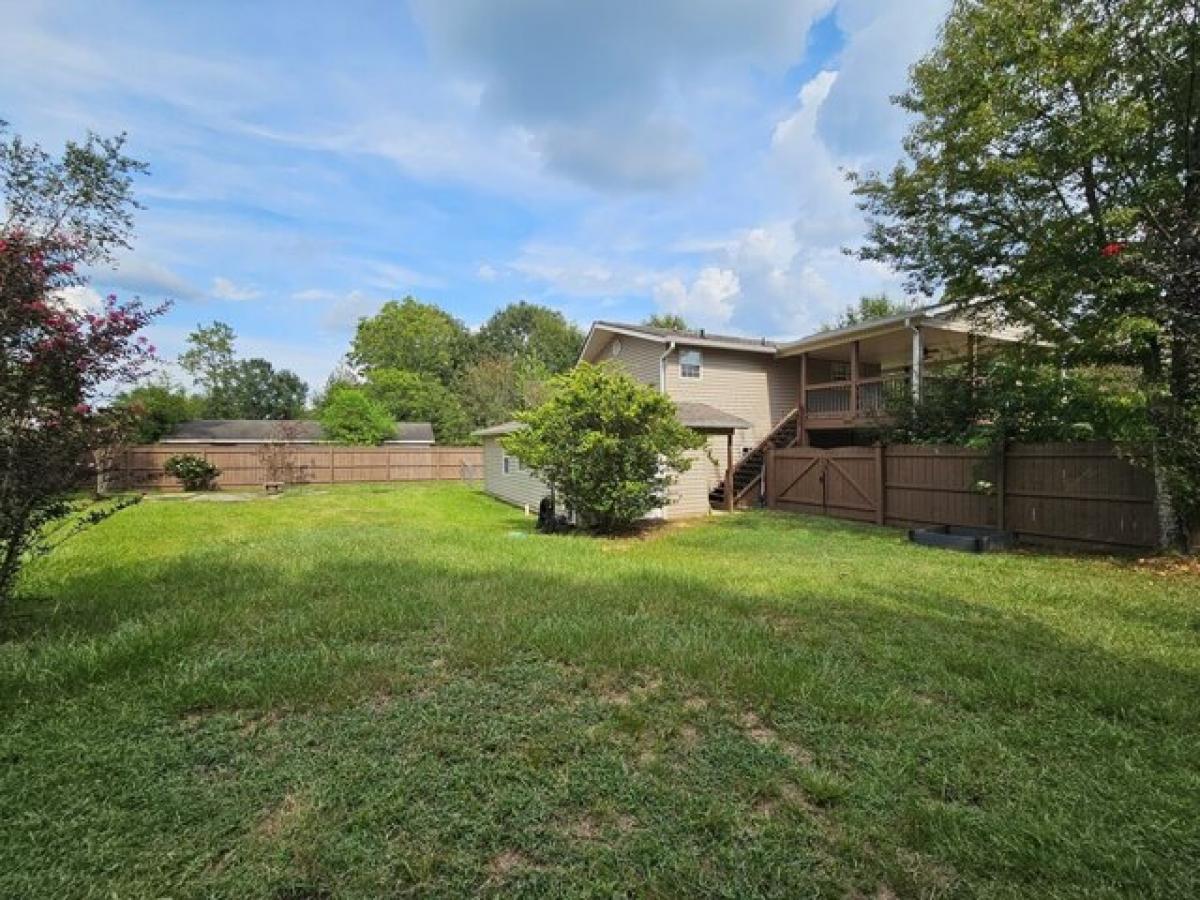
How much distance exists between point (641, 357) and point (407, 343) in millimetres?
35945

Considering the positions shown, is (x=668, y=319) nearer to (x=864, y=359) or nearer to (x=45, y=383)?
(x=864, y=359)

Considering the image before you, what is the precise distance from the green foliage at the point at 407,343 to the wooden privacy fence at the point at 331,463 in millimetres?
21862

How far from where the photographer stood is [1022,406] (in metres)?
9.54

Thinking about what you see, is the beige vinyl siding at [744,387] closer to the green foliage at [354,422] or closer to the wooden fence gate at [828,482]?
the wooden fence gate at [828,482]

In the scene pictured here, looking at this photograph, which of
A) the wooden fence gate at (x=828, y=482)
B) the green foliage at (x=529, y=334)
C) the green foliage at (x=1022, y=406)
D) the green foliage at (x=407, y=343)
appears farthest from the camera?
the green foliage at (x=529, y=334)

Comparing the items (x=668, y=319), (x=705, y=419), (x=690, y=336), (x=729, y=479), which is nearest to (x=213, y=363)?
(x=668, y=319)

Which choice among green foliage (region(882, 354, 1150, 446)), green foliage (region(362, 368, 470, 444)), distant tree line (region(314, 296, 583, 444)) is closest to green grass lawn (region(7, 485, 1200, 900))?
green foliage (region(882, 354, 1150, 446))

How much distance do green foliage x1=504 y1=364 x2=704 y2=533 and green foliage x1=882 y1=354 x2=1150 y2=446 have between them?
493 centimetres

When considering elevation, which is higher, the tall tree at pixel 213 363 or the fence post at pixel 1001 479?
the tall tree at pixel 213 363

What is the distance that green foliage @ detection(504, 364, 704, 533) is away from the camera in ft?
34.0

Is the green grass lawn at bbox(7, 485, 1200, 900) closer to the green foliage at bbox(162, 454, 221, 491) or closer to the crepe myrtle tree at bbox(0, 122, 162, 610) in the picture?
the crepe myrtle tree at bbox(0, 122, 162, 610)

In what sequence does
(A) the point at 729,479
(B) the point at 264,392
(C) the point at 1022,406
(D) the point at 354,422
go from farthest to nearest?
(B) the point at 264,392 < (D) the point at 354,422 < (A) the point at 729,479 < (C) the point at 1022,406

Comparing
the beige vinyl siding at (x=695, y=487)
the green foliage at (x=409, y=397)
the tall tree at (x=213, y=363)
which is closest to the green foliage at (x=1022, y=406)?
the beige vinyl siding at (x=695, y=487)

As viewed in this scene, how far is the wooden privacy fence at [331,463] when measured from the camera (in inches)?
830
